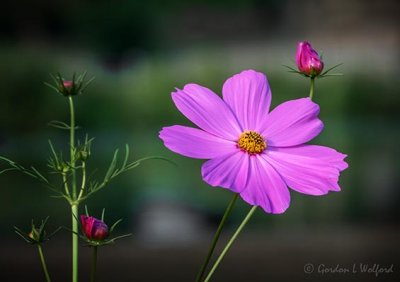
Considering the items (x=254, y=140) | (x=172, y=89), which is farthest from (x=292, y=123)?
(x=172, y=89)

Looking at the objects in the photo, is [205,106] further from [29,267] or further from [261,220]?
[261,220]

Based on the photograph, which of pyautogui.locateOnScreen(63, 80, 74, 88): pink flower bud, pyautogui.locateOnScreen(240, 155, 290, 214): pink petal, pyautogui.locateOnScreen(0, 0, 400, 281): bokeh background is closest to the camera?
pyautogui.locateOnScreen(240, 155, 290, 214): pink petal

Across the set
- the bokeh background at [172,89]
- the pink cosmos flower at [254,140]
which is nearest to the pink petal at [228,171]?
the pink cosmos flower at [254,140]

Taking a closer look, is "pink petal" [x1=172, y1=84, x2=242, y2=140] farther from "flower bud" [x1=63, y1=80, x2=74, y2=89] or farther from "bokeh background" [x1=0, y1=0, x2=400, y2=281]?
"bokeh background" [x1=0, y1=0, x2=400, y2=281]

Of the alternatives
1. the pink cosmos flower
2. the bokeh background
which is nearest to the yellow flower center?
the pink cosmos flower

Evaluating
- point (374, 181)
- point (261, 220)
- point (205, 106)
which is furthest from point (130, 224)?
point (205, 106)

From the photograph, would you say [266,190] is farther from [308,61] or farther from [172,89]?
[172,89]

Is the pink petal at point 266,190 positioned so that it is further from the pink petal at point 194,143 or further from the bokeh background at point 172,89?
the bokeh background at point 172,89
